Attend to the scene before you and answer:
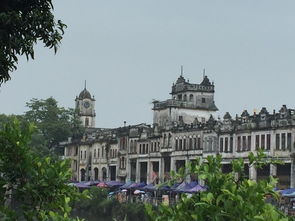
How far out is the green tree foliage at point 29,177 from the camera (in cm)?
983

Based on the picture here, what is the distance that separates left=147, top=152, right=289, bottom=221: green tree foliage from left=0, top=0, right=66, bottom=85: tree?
6.41 m

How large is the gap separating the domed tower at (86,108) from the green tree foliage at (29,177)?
103 metres

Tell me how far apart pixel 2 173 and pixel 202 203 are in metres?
3.33

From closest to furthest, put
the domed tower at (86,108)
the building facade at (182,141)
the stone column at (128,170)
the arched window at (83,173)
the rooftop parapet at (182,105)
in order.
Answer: the building facade at (182,141)
the stone column at (128,170)
the rooftop parapet at (182,105)
the arched window at (83,173)
the domed tower at (86,108)

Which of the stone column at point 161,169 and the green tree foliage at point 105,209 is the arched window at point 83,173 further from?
the green tree foliage at point 105,209

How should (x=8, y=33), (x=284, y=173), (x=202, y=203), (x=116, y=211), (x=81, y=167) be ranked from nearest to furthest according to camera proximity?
(x=202, y=203)
(x=8, y=33)
(x=284, y=173)
(x=116, y=211)
(x=81, y=167)

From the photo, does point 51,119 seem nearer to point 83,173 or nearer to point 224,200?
point 83,173

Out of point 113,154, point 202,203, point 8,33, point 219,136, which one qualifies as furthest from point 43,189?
point 113,154

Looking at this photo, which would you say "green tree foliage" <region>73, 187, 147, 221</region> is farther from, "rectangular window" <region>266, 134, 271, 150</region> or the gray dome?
the gray dome

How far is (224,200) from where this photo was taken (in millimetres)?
8117

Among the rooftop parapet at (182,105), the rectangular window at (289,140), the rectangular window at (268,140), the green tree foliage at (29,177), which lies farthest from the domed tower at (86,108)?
the green tree foliage at (29,177)

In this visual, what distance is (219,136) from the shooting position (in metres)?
60.2

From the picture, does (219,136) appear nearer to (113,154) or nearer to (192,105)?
(192,105)

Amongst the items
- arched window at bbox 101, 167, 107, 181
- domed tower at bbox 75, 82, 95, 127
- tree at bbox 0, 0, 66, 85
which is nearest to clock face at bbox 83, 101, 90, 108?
domed tower at bbox 75, 82, 95, 127
